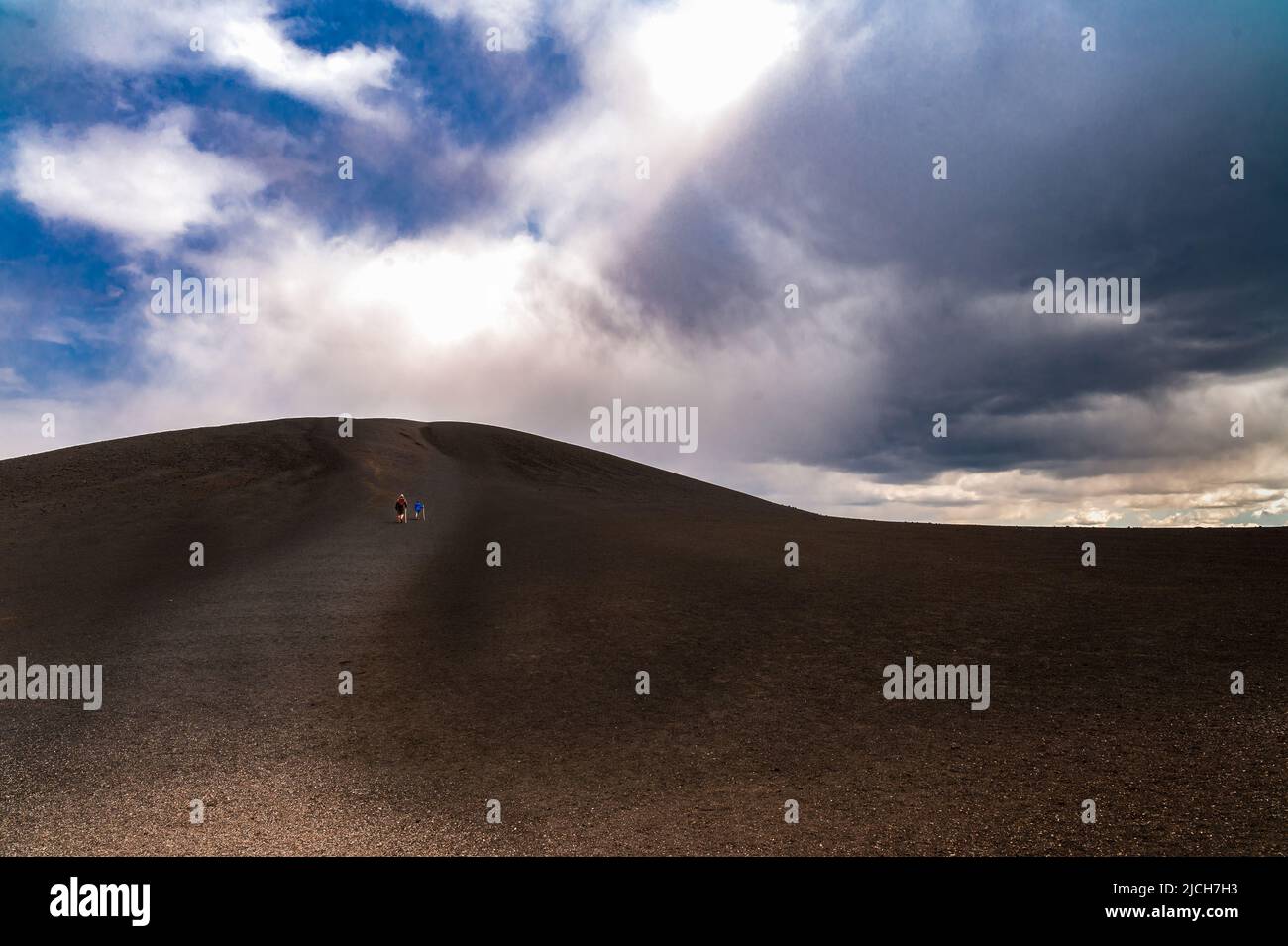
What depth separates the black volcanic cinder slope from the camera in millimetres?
11398

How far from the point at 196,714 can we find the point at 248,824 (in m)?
Answer: 5.89

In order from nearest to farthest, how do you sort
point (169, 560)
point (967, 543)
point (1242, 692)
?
point (1242, 692), point (169, 560), point (967, 543)

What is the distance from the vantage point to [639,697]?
17.3m

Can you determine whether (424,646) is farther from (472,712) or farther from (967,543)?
(967,543)

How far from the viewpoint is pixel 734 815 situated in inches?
463

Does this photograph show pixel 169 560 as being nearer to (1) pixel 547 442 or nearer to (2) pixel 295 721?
(2) pixel 295 721

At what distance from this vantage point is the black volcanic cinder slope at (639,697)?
1140 centimetres

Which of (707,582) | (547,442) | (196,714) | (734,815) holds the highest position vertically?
(547,442)

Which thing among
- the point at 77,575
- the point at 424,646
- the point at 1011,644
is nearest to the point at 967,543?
the point at 1011,644

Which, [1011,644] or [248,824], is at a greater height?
[1011,644]

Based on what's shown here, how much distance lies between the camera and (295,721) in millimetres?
16016

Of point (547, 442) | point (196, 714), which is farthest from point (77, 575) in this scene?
point (547, 442)
